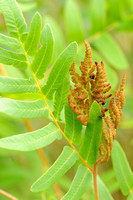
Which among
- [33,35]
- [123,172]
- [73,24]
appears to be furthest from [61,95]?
[73,24]

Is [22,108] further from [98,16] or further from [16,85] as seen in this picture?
[98,16]

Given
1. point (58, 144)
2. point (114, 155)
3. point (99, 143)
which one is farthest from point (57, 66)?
point (58, 144)

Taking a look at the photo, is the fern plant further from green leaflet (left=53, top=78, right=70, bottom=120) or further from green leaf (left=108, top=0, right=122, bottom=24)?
green leaf (left=108, top=0, right=122, bottom=24)

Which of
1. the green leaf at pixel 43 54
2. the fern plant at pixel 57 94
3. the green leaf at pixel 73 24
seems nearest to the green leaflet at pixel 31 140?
the fern plant at pixel 57 94

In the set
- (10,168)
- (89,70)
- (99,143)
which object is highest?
(89,70)

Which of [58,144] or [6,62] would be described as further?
[58,144]

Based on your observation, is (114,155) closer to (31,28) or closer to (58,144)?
(31,28)

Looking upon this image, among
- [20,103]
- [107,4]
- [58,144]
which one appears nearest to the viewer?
[20,103]

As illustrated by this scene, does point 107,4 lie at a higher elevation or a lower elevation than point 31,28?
lower

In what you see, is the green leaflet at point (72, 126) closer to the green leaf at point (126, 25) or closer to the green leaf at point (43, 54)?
the green leaf at point (43, 54)
